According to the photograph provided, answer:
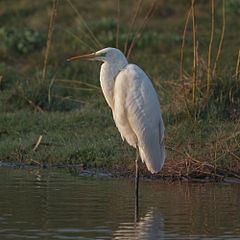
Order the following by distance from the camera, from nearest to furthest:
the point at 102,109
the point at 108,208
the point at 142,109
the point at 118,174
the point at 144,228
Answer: the point at 144,228
the point at 108,208
the point at 142,109
the point at 118,174
the point at 102,109

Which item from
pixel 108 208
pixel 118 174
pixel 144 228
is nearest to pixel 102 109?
pixel 118 174

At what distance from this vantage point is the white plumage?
583 cm

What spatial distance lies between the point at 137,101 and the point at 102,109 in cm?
361

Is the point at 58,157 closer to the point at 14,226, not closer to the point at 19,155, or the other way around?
the point at 19,155

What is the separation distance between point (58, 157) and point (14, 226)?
9.69ft

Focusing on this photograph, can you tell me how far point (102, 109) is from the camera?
9.44 metres

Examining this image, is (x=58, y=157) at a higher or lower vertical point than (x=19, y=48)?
lower

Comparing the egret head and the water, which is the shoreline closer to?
the water

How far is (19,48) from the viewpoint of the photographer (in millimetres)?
13359

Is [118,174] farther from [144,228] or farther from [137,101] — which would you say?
[144,228]

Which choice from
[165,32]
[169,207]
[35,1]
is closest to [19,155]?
[169,207]

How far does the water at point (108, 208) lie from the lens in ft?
14.1

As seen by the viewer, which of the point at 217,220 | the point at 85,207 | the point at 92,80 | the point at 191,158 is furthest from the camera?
the point at 92,80

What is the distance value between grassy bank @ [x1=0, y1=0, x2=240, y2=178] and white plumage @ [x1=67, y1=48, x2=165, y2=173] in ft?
2.18
